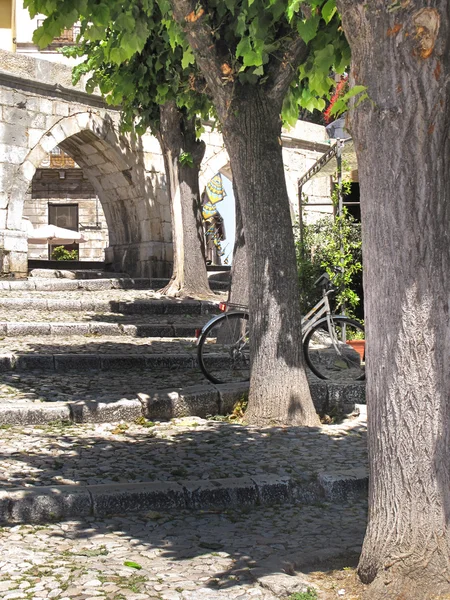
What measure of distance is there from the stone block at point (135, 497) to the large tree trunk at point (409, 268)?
1668 mm

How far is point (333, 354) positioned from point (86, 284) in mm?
6207

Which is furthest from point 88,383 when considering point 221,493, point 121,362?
point 221,493

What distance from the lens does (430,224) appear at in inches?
145

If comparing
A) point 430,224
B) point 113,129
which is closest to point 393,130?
point 430,224

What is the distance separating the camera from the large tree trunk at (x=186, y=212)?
44.5 feet

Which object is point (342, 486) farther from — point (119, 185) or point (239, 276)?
point (119, 185)

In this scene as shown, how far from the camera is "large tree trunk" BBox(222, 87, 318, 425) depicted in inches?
277

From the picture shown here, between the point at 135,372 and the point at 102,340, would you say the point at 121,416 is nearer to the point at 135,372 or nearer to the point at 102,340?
the point at 135,372

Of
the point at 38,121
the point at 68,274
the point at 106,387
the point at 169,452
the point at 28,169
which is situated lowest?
the point at 169,452

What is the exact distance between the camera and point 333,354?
29.7 feet

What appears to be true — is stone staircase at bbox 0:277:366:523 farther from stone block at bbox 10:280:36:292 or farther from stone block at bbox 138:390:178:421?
stone block at bbox 10:280:36:292

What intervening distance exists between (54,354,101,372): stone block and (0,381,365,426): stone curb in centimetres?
147

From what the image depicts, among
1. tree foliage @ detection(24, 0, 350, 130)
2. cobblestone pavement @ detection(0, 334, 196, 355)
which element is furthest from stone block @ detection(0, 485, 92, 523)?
cobblestone pavement @ detection(0, 334, 196, 355)

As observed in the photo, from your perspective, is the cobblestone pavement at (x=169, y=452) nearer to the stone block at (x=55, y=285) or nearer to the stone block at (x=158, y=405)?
the stone block at (x=158, y=405)
